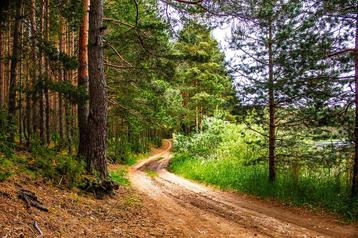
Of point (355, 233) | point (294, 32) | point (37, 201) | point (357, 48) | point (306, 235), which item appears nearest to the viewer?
point (37, 201)

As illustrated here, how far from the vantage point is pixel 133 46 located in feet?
41.0

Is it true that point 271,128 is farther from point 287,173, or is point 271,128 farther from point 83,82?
point 83,82

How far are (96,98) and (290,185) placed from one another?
7140 mm

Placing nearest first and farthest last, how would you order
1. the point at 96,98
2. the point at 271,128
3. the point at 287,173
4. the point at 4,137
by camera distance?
1. the point at 4,137
2. the point at 96,98
3. the point at 287,173
4. the point at 271,128

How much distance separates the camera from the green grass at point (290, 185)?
9.58 meters

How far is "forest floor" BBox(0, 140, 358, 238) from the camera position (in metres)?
5.12

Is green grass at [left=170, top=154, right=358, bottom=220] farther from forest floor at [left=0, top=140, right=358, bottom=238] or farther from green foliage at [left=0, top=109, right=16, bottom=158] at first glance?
green foliage at [left=0, top=109, right=16, bottom=158]

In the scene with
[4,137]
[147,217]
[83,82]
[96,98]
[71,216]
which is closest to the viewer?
[71,216]

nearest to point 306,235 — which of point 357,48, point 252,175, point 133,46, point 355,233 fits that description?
point 355,233

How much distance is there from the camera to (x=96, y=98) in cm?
930

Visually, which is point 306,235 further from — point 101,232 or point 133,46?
point 133,46

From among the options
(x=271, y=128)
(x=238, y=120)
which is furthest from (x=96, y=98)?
(x=271, y=128)

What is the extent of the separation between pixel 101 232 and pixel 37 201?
4.42ft

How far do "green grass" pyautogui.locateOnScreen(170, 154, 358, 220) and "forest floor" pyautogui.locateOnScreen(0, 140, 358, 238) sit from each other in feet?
1.89
